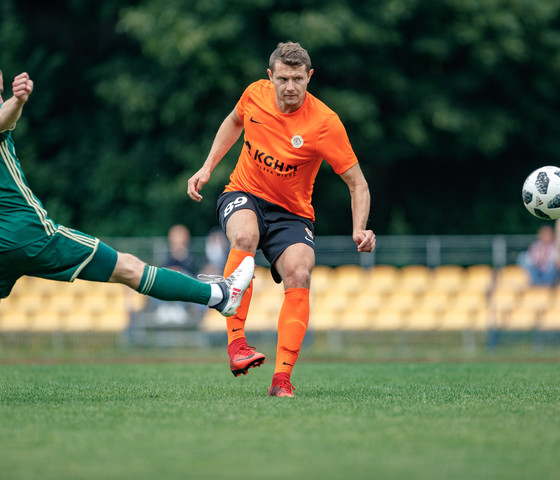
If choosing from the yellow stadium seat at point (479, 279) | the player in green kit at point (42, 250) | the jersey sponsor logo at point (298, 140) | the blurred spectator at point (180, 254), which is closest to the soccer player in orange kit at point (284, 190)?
the jersey sponsor logo at point (298, 140)

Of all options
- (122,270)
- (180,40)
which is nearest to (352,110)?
(180,40)

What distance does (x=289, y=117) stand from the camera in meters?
6.84

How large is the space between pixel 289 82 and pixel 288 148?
1.72 ft

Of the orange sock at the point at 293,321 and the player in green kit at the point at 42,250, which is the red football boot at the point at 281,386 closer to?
the orange sock at the point at 293,321

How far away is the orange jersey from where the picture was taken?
22.2 ft

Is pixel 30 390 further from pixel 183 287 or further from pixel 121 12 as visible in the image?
pixel 121 12

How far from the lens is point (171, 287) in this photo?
5934 mm

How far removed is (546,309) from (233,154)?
26.4 feet

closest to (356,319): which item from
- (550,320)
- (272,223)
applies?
(550,320)

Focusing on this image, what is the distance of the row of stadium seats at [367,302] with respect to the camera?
15133 mm

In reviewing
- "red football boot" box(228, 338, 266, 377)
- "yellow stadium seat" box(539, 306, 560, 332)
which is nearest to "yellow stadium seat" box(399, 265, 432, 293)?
"yellow stadium seat" box(539, 306, 560, 332)

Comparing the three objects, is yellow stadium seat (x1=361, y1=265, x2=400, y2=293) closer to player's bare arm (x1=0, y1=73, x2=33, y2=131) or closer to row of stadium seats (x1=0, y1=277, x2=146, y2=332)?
row of stadium seats (x1=0, y1=277, x2=146, y2=332)

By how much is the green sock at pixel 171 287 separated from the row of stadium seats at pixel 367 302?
9490 millimetres

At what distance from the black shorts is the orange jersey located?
0.20 feet
